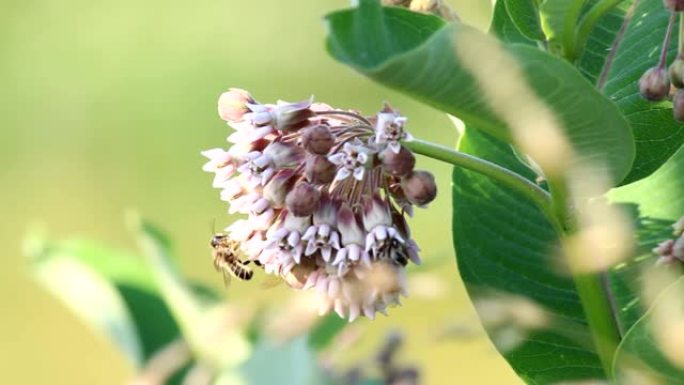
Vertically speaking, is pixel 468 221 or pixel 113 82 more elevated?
pixel 468 221

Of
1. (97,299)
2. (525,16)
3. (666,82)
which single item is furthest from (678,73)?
(97,299)

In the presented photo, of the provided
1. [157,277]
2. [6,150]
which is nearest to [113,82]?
[6,150]

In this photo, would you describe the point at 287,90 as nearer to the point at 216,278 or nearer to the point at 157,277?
the point at 216,278

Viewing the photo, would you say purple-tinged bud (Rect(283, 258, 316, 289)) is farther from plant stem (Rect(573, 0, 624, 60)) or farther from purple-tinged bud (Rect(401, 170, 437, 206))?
plant stem (Rect(573, 0, 624, 60))

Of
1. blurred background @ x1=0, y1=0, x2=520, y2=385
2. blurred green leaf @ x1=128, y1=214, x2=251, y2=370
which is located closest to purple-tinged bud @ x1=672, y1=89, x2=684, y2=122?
blurred green leaf @ x1=128, y1=214, x2=251, y2=370

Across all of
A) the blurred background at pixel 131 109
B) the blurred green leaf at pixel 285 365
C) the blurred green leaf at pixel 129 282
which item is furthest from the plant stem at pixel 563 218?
the blurred background at pixel 131 109

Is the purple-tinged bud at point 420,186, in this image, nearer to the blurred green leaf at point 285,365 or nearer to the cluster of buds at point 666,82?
the cluster of buds at point 666,82
